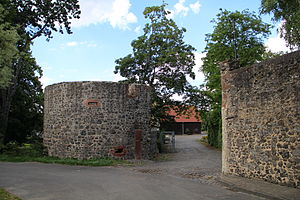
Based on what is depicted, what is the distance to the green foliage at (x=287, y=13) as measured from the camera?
970 centimetres

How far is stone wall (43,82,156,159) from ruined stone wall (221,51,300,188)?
5.77m

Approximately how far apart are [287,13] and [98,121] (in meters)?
9.99

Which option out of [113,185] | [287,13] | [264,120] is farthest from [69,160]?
[287,13]

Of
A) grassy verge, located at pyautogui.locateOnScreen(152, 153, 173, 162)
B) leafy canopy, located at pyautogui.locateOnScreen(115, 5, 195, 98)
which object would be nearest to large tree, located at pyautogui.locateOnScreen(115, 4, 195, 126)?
leafy canopy, located at pyautogui.locateOnScreen(115, 5, 195, 98)

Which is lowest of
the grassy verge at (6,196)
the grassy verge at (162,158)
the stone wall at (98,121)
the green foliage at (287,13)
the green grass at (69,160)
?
the grassy verge at (162,158)

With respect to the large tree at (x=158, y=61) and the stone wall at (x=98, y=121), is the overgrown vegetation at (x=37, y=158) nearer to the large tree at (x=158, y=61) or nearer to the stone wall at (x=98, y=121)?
the stone wall at (x=98, y=121)

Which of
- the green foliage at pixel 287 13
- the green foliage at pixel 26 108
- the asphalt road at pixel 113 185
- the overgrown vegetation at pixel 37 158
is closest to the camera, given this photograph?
the asphalt road at pixel 113 185

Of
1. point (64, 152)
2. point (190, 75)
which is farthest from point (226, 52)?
point (64, 152)

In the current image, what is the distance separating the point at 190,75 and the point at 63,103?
11.9 m

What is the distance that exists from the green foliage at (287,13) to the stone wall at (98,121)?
26.5ft

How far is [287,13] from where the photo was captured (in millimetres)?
10117

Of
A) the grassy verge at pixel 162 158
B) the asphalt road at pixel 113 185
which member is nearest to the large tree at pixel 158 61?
the grassy verge at pixel 162 158

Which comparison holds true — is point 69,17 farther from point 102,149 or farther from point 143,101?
point 102,149

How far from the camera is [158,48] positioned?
23453 millimetres
